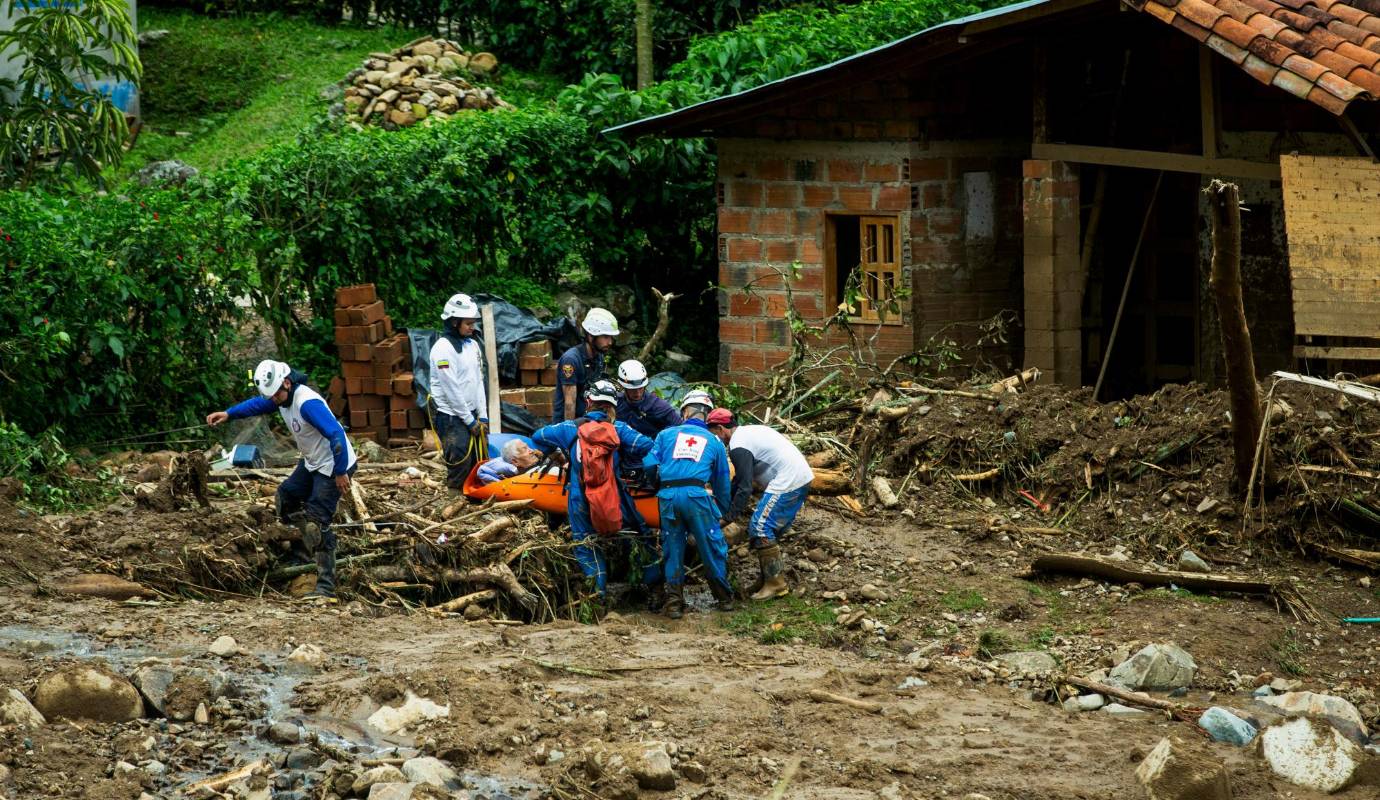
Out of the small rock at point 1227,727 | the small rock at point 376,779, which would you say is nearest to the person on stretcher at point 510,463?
the small rock at point 376,779

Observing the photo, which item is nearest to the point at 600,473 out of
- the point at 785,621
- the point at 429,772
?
the point at 785,621

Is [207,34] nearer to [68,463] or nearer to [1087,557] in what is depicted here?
[68,463]

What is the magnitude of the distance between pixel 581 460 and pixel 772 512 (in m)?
1.37

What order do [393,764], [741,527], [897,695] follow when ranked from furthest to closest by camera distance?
[741,527], [897,695], [393,764]

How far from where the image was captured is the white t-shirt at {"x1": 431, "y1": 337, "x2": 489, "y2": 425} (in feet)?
39.1

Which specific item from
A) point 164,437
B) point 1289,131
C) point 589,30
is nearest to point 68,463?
point 164,437

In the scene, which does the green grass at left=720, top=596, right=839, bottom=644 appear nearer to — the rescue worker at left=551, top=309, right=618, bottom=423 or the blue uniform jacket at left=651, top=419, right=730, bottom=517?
the blue uniform jacket at left=651, top=419, right=730, bottom=517

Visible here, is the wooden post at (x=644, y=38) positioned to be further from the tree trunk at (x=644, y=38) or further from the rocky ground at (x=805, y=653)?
the rocky ground at (x=805, y=653)

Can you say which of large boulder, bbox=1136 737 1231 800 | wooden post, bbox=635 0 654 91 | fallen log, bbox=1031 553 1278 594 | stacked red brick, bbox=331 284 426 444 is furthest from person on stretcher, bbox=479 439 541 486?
wooden post, bbox=635 0 654 91

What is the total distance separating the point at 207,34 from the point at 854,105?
14.1 m

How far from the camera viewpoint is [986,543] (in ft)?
37.3

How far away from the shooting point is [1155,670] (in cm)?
886

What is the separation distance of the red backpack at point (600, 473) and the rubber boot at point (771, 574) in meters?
1.03

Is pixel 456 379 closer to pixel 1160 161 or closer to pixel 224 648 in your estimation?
pixel 224 648
